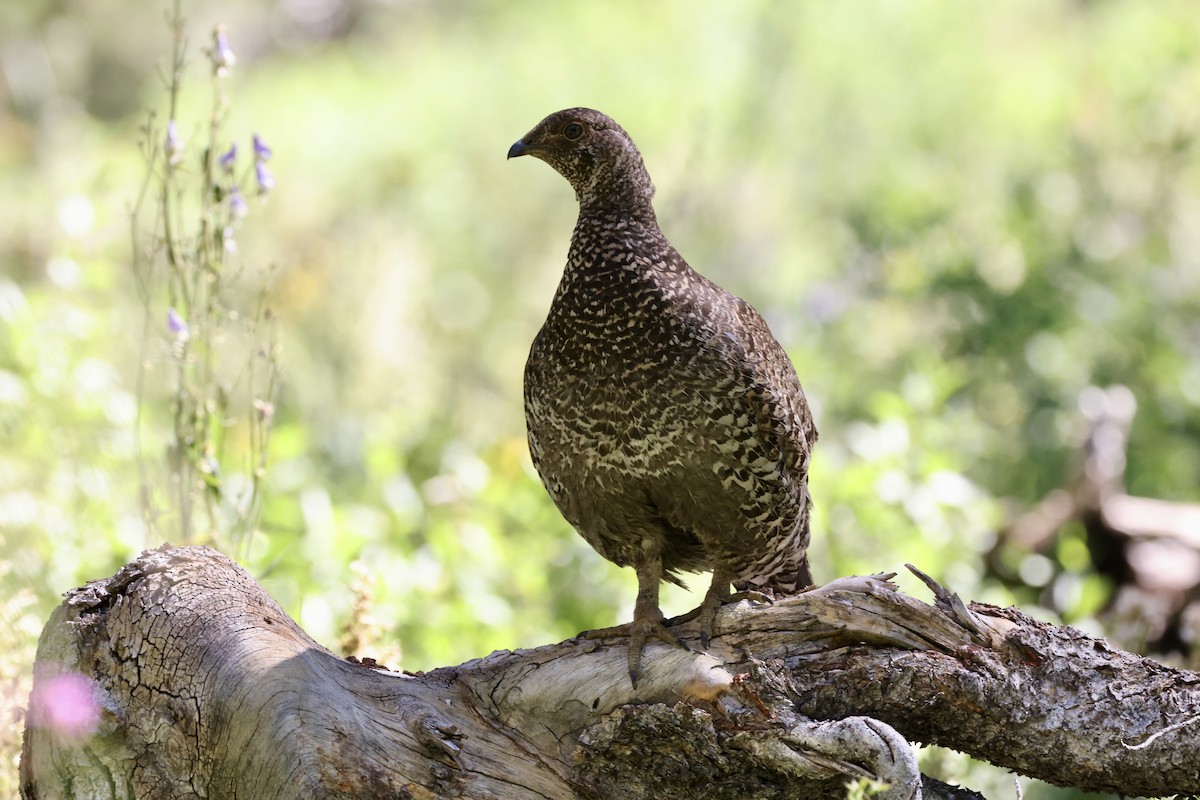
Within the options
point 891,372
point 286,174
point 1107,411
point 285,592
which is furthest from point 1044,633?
point 286,174

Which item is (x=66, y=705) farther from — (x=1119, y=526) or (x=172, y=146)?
(x=1119, y=526)

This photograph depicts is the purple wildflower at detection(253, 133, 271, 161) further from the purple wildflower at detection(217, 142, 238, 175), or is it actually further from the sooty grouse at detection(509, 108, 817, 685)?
the sooty grouse at detection(509, 108, 817, 685)

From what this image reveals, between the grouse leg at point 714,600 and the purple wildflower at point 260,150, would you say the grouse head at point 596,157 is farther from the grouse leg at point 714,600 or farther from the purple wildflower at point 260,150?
the grouse leg at point 714,600

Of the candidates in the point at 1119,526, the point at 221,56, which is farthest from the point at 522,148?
the point at 1119,526

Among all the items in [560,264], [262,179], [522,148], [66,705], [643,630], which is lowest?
[66,705]

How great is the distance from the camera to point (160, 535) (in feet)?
11.7

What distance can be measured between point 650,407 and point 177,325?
1.22 metres

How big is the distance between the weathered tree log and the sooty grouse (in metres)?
0.22

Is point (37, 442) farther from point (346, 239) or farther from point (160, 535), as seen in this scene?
point (346, 239)

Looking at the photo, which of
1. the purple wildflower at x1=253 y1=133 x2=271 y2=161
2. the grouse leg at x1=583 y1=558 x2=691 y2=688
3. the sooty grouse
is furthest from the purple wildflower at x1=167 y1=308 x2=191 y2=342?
the grouse leg at x1=583 y1=558 x2=691 y2=688

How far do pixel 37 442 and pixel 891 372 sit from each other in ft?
15.0

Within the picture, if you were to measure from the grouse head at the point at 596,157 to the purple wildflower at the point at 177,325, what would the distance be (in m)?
0.94

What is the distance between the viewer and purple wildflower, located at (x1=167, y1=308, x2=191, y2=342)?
3178mm

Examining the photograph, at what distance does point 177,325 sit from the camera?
3191mm
